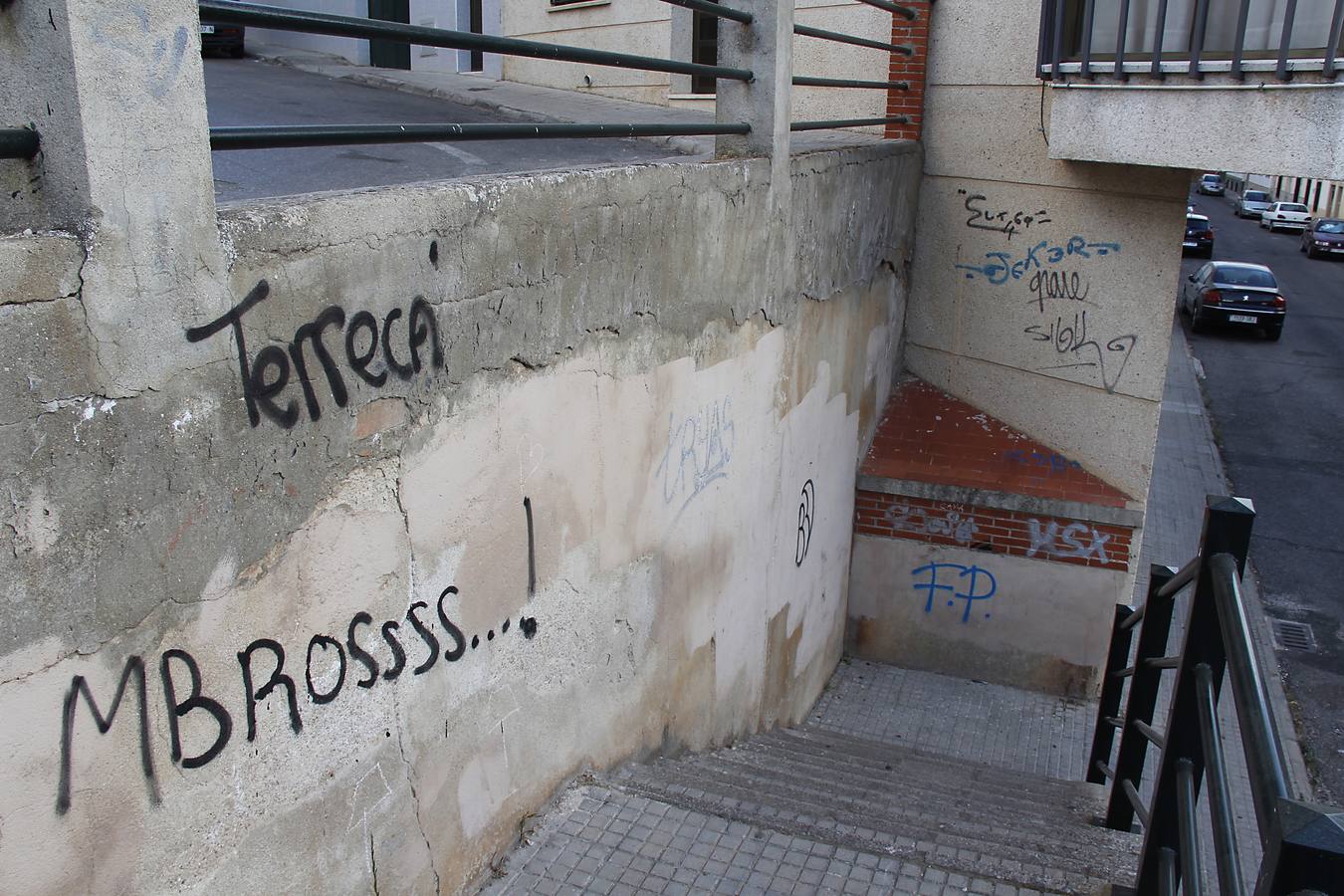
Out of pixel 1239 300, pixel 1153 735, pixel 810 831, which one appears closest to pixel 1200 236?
pixel 1239 300

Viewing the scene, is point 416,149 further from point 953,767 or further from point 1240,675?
point 1240,675

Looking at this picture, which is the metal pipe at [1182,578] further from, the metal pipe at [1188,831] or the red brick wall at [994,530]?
the red brick wall at [994,530]

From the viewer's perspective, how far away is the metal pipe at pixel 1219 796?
1.95 metres

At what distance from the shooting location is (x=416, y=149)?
20.0 feet

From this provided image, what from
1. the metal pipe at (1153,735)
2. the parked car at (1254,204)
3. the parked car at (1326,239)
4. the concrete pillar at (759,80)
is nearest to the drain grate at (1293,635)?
the metal pipe at (1153,735)

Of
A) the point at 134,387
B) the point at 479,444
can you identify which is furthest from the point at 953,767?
the point at 134,387

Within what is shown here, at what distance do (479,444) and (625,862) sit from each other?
1434mm

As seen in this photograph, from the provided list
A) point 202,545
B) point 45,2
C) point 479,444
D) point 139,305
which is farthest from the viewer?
point 479,444

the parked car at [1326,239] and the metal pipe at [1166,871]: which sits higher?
the metal pipe at [1166,871]

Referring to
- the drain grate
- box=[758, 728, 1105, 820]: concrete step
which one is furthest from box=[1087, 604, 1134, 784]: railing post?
the drain grate

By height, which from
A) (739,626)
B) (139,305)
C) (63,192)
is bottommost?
(739,626)

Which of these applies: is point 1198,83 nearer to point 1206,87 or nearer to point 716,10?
point 1206,87

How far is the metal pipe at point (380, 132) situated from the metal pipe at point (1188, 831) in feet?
8.09

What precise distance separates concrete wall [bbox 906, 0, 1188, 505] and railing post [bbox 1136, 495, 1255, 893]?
5026mm
